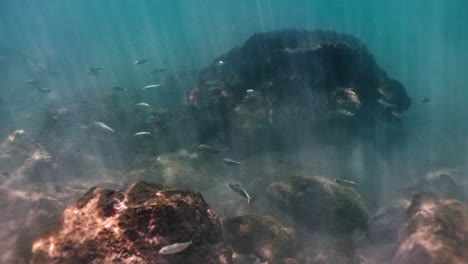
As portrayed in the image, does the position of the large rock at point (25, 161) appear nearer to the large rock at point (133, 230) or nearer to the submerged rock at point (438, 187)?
the large rock at point (133, 230)

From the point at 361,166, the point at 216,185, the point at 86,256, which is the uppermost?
the point at 86,256

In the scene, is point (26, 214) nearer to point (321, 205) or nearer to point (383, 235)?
point (321, 205)

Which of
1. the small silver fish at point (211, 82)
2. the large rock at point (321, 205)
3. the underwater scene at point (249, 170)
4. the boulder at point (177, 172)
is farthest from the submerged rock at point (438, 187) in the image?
the small silver fish at point (211, 82)

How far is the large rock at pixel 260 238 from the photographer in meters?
6.52

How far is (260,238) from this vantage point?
6.71 metres

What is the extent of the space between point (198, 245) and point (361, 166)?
10924mm

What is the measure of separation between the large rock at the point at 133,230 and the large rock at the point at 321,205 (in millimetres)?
4614

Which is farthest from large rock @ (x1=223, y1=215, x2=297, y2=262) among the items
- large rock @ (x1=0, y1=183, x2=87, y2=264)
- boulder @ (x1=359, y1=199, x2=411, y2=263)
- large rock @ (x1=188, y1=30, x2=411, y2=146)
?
large rock @ (x1=188, y1=30, x2=411, y2=146)

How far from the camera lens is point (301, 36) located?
15.0 m

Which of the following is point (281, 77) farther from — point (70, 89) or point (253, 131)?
point (70, 89)

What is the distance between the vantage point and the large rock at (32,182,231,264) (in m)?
3.67

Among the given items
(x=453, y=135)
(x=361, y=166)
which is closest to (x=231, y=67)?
(x=361, y=166)

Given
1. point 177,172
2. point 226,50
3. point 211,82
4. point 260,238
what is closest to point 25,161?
point 177,172

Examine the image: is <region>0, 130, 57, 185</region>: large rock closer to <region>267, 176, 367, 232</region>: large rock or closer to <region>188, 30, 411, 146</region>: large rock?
<region>188, 30, 411, 146</region>: large rock
